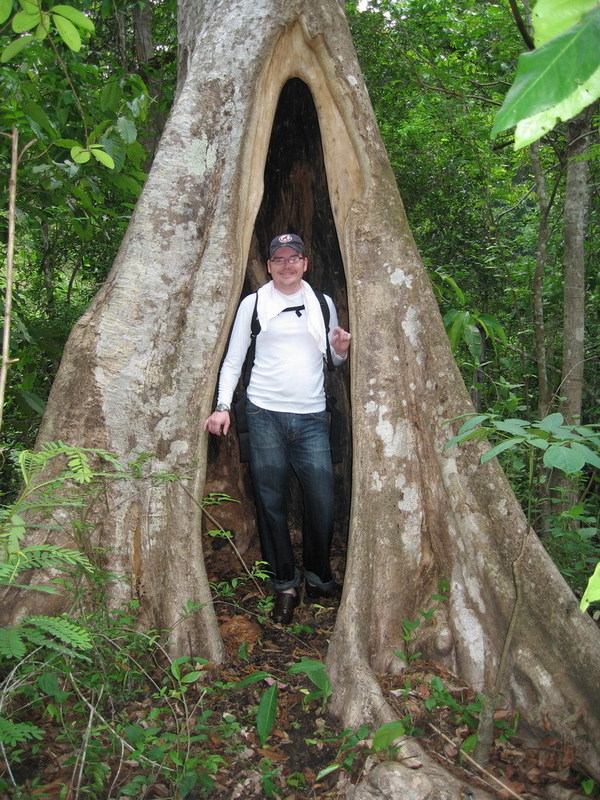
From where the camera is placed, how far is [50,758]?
2.67m

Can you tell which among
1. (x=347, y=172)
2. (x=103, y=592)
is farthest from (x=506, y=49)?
(x=103, y=592)

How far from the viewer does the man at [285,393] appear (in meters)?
3.97

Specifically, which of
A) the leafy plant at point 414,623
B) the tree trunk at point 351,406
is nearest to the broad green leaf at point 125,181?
the tree trunk at point 351,406

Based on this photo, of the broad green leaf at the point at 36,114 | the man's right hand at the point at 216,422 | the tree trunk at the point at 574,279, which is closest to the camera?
the man's right hand at the point at 216,422

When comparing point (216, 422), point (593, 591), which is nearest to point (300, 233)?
point (216, 422)

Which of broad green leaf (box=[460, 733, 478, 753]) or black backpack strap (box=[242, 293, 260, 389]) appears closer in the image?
broad green leaf (box=[460, 733, 478, 753])

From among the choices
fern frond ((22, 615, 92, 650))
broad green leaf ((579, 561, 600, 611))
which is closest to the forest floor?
fern frond ((22, 615, 92, 650))

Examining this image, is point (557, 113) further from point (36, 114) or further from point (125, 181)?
point (125, 181)

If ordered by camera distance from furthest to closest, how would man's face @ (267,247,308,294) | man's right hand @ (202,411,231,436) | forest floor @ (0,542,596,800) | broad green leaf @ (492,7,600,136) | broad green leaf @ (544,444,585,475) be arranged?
man's face @ (267,247,308,294) < man's right hand @ (202,411,231,436) < forest floor @ (0,542,596,800) < broad green leaf @ (544,444,585,475) < broad green leaf @ (492,7,600,136)

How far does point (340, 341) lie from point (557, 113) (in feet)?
10.3

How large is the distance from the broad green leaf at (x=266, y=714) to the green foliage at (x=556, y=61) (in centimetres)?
272

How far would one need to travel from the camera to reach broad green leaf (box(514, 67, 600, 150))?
0.77 m

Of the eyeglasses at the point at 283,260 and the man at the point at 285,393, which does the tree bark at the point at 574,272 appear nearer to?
the man at the point at 285,393

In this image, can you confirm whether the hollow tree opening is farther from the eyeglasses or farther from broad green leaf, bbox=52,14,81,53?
broad green leaf, bbox=52,14,81,53
